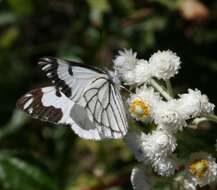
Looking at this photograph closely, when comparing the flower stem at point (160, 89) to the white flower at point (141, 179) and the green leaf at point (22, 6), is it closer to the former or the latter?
the white flower at point (141, 179)

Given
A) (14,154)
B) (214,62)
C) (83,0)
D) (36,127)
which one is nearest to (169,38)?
(214,62)

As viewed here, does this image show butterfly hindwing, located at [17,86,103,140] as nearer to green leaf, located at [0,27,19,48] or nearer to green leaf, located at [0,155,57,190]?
green leaf, located at [0,155,57,190]

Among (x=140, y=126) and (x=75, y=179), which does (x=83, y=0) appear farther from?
(x=140, y=126)

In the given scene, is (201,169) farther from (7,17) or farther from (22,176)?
(7,17)

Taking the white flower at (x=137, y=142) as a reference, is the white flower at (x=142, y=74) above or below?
above

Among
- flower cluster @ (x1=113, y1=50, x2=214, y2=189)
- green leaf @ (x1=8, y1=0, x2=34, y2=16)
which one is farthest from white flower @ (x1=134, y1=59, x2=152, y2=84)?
green leaf @ (x1=8, y1=0, x2=34, y2=16)

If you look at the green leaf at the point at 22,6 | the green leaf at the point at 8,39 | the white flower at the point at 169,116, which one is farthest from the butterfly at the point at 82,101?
the green leaf at the point at 8,39

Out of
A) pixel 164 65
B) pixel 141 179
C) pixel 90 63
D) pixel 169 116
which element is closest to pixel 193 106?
pixel 169 116
